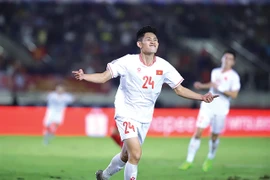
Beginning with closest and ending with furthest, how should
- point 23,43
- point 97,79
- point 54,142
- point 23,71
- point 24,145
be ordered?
1. point 97,79
2. point 24,145
3. point 54,142
4. point 23,71
5. point 23,43

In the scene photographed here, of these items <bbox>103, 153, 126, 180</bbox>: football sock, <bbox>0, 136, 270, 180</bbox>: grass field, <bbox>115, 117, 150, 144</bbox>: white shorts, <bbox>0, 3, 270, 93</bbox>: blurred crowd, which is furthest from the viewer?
<bbox>0, 3, 270, 93</bbox>: blurred crowd

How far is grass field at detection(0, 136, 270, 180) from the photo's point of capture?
12516 mm

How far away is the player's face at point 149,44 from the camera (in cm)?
927

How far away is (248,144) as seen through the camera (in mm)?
22438

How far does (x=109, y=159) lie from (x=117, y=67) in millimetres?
7527

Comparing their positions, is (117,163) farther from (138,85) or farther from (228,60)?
(228,60)

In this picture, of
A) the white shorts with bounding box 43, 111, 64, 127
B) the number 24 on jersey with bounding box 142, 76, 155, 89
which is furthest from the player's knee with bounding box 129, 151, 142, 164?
the white shorts with bounding box 43, 111, 64, 127

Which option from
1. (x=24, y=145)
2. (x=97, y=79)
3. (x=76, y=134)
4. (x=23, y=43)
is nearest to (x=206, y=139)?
(x=76, y=134)

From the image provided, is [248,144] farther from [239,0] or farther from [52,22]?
[52,22]

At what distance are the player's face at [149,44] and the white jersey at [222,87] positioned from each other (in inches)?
232

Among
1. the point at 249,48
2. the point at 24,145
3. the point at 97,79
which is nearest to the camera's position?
the point at 97,79

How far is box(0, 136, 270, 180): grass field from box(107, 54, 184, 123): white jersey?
2.79 metres

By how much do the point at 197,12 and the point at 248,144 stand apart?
11.0m

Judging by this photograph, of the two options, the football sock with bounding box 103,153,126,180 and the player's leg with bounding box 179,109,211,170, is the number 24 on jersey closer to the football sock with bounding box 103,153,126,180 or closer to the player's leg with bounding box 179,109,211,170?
the football sock with bounding box 103,153,126,180
